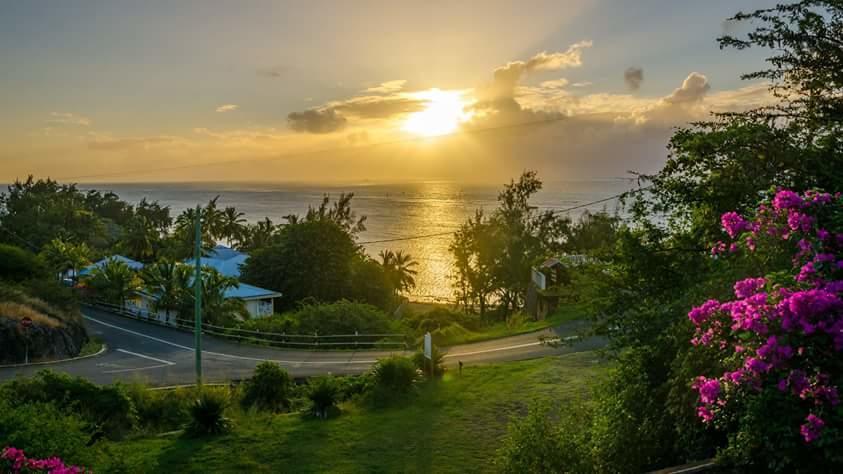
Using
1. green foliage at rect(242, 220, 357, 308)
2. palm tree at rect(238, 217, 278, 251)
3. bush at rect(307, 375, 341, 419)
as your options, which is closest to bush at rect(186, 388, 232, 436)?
bush at rect(307, 375, 341, 419)

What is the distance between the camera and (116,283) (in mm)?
51469

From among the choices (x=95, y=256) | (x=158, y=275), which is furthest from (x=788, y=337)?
(x=95, y=256)

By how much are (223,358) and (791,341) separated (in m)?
31.0

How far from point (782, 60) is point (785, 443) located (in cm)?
917

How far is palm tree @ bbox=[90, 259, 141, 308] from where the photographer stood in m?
51.0

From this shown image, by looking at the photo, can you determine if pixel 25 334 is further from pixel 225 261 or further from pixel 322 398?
pixel 225 261

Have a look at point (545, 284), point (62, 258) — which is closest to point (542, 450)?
point (545, 284)

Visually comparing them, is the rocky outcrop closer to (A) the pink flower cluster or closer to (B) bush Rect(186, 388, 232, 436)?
(B) bush Rect(186, 388, 232, 436)

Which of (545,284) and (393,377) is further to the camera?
(545,284)

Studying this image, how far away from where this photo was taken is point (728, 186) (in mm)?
10875

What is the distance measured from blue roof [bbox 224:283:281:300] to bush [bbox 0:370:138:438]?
29.1 metres

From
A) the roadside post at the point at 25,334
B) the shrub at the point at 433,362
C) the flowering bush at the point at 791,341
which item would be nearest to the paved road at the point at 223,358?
the roadside post at the point at 25,334

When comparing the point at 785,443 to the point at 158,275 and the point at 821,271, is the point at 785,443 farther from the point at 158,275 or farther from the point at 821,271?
the point at 158,275

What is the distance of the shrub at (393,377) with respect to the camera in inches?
779
